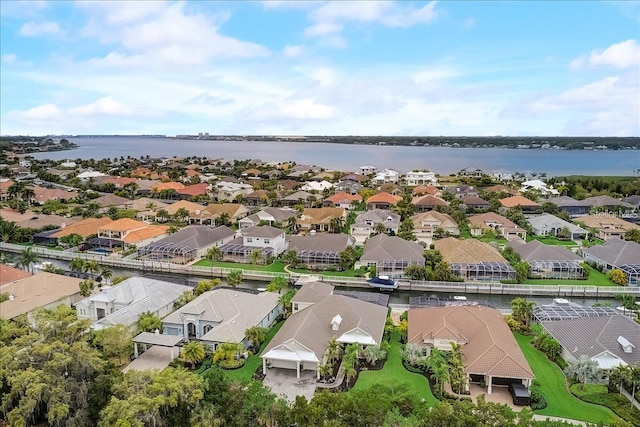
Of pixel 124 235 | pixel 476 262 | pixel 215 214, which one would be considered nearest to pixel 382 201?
pixel 215 214

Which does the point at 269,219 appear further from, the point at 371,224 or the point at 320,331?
the point at 320,331

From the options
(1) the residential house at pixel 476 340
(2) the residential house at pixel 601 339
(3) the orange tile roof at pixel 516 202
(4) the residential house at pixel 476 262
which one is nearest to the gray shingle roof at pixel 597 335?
(2) the residential house at pixel 601 339

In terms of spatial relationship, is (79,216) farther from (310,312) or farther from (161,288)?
(310,312)

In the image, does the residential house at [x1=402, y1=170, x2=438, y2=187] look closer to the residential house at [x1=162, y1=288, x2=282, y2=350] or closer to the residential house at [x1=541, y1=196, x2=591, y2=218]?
the residential house at [x1=541, y1=196, x2=591, y2=218]

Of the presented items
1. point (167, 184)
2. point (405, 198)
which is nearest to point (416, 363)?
point (405, 198)

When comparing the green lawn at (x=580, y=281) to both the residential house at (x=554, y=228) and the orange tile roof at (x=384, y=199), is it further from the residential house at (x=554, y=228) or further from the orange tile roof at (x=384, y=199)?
the orange tile roof at (x=384, y=199)
